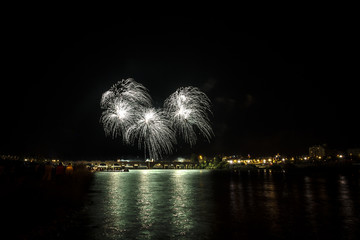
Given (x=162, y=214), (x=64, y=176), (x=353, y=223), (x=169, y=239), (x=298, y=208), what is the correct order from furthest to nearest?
(x=64, y=176) → (x=298, y=208) → (x=162, y=214) → (x=353, y=223) → (x=169, y=239)

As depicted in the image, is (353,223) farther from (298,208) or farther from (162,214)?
(162,214)

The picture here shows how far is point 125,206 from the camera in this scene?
80.8ft

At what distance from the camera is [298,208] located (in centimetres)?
2331

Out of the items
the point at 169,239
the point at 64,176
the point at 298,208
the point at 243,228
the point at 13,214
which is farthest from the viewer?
the point at 64,176

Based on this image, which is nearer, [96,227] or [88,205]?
[96,227]

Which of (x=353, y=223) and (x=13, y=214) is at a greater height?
(x=13, y=214)

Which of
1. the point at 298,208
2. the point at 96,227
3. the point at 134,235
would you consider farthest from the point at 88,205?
the point at 298,208

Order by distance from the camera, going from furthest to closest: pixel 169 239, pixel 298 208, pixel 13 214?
1. pixel 298 208
2. pixel 13 214
3. pixel 169 239

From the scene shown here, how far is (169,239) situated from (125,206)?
1117 cm

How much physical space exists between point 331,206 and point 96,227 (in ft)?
61.3

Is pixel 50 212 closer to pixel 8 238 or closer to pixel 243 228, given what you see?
pixel 8 238

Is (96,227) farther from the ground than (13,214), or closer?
closer

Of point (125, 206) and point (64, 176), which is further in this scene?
point (64, 176)

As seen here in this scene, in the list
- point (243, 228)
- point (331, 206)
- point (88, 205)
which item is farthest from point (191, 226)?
point (331, 206)
